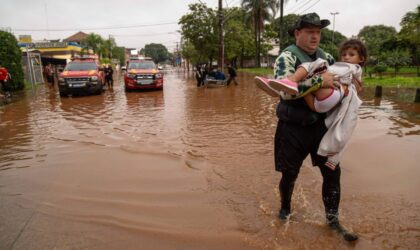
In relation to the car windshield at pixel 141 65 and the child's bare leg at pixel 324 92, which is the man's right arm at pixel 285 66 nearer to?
the child's bare leg at pixel 324 92

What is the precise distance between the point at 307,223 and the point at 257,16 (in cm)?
4223

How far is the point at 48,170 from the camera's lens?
495 cm

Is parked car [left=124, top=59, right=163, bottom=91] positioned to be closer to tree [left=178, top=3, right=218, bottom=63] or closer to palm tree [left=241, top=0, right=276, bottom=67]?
tree [left=178, top=3, right=218, bottom=63]

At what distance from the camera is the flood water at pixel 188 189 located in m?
3.01

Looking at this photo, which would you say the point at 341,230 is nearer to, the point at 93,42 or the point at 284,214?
the point at 284,214

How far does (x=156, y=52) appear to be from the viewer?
153 metres

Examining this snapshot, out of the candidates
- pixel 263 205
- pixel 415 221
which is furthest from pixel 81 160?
pixel 415 221

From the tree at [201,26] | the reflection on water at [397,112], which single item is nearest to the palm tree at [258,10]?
the tree at [201,26]

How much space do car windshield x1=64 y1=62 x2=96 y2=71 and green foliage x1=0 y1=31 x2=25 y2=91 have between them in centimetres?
351

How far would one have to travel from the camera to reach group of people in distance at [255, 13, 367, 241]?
2.52 meters

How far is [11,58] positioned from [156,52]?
13921 cm

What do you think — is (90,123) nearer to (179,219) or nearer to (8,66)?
(179,219)

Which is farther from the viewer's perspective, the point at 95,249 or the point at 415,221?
the point at 415,221

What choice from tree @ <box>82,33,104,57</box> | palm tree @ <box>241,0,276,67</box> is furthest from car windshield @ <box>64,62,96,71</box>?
tree @ <box>82,33,104,57</box>
